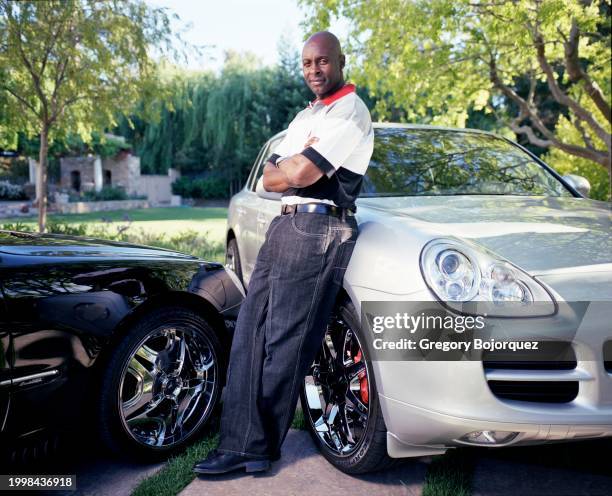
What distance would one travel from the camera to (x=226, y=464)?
2.52 metres

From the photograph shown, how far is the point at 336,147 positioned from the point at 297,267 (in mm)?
530

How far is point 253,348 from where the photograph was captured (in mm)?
2592

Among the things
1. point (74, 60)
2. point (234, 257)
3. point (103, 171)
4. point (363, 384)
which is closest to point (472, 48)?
point (234, 257)

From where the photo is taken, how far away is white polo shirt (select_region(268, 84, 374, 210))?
2.38 m

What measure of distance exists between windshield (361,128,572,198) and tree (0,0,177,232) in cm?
788

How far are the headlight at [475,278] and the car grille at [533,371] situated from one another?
155mm

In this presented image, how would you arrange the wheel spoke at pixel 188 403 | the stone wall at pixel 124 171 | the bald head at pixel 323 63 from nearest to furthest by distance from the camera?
the bald head at pixel 323 63
the wheel spoke at pixel 188 403
the stone wall at pixel 124 171

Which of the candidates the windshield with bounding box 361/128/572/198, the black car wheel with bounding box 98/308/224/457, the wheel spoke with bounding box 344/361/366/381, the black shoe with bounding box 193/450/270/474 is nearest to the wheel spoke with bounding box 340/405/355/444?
the wheel spoke with bounding box 344/361/366/381

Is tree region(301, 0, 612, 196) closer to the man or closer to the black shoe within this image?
the man

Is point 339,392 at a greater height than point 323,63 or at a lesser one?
lesser

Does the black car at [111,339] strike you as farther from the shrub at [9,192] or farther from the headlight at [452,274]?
the shrub at [9,192]

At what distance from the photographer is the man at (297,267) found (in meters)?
2.44

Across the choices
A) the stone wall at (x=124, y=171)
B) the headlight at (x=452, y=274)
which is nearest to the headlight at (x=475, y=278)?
the headlight at (x=452, y=274)

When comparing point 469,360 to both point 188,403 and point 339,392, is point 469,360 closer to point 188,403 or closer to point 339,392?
point 339,392
